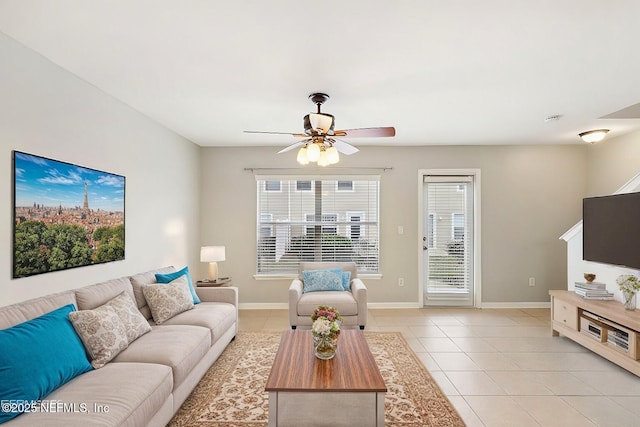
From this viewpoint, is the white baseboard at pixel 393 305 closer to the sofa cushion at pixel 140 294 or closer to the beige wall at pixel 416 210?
the beige wall at pixel 416 210

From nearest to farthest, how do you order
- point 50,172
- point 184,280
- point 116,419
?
1. point 116,419
2. point 50,172
3. point 184,280

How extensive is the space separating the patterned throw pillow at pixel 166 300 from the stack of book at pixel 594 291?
4308 millimetres

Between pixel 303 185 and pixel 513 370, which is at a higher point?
pixel 303 185

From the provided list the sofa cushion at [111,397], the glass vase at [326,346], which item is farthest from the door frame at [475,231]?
the sofa cushion at [111,397]

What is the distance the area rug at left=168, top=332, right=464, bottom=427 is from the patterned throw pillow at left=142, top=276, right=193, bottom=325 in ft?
2.12

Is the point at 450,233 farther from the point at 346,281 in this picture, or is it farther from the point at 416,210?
the point at 346,281

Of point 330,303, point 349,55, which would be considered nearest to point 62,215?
point 349,55

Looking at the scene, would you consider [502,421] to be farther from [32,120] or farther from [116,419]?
[32,120]

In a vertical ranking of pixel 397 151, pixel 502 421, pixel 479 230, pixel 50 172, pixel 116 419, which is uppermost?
pixel 397 151

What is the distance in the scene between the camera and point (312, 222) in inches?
220

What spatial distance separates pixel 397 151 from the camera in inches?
220

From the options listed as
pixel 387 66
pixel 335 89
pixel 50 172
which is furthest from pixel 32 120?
pixel 387 66

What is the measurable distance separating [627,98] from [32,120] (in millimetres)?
5087

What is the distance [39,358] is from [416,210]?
16.0 ft
